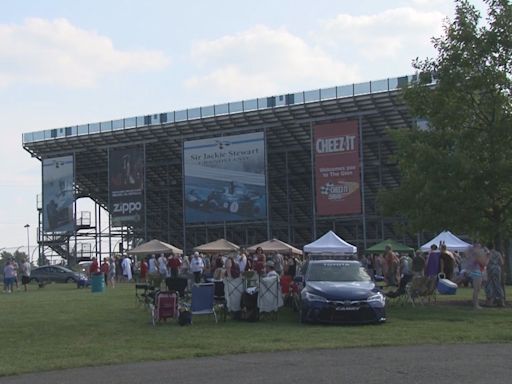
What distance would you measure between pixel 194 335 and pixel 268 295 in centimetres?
313

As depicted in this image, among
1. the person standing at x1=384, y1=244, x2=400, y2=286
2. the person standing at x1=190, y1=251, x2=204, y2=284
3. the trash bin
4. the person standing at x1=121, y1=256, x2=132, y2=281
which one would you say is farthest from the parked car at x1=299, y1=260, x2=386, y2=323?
the person standing at x1=121, y1=256, x2=132, y2=281

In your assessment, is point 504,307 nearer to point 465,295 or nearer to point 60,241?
point 465,295

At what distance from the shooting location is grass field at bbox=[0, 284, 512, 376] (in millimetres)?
11328

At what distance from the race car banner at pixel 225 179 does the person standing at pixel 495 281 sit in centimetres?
2973

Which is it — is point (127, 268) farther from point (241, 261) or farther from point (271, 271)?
point (271, 271)

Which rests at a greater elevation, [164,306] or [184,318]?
[164,306]

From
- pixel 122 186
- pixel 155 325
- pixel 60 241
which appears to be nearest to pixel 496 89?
pixel 155 325

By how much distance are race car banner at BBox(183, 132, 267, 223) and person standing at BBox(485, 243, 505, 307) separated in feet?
97.5

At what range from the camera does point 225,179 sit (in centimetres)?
4988

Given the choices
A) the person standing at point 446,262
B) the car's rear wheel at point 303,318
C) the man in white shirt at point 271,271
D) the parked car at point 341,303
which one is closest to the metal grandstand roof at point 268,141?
the person standing at point 446,262

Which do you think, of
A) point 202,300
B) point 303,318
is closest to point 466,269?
point 303,318

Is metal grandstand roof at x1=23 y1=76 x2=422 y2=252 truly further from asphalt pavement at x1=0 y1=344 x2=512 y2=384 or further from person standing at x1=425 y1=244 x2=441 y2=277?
asphalt pavement at x1=0 y1=344 x2=512 y2=384

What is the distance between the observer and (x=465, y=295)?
950 inches

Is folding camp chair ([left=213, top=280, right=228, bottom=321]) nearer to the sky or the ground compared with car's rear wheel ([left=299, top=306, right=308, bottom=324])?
nearer to the sky
